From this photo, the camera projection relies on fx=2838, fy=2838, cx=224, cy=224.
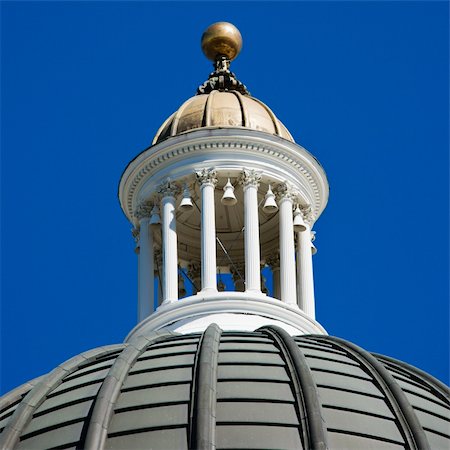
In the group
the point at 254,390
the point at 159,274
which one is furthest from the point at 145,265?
the point at 254,390

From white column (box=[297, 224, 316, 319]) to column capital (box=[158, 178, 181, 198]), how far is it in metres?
3.89

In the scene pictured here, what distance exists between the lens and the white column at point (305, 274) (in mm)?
82000

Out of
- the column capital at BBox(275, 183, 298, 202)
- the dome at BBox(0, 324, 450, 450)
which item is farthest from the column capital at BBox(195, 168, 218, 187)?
the dome at BBox(0, 324, 450, 450)

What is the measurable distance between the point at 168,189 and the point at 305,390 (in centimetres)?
1486

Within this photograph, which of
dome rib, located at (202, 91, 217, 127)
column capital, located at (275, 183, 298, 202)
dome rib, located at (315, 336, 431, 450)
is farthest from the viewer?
dome rib, located at (202, 91, 217, 127)

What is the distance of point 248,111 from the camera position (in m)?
83.6

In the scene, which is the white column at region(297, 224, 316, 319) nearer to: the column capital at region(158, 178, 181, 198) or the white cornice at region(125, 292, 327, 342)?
the white cornice at region(125, 292, 327, 342)

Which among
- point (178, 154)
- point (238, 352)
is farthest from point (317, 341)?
point (178, 154)

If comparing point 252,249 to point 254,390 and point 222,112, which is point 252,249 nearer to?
point 222,112

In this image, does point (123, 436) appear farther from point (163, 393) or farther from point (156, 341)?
point (156, 341)

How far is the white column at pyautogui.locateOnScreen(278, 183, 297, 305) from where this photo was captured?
8069cm

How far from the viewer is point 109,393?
226ft

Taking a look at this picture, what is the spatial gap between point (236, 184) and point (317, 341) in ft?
26.0

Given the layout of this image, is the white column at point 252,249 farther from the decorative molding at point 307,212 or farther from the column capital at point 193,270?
the column capital at point 193,270
